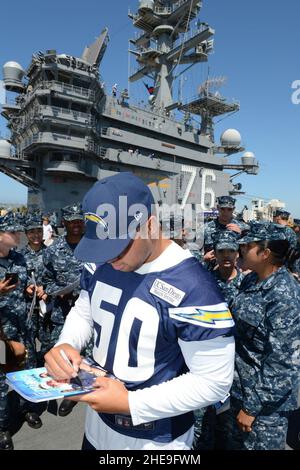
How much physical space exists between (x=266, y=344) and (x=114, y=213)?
1.54 metres

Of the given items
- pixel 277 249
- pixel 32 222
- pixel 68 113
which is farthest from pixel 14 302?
pixel 68 113

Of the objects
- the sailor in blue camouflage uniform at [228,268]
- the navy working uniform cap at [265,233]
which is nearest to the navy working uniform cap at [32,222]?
the sailor in blue camouflage uniform at [228,268]

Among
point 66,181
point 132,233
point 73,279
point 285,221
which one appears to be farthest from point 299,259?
point 66,181

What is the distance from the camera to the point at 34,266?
15.0 feet

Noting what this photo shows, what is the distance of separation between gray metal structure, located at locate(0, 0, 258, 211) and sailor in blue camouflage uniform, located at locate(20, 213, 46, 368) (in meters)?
14.9

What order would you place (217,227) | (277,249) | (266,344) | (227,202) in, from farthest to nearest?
(217,227) → (227,202) → (277,249) → (266,344)

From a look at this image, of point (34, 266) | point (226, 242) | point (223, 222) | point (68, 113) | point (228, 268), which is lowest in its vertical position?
point (34, 266)

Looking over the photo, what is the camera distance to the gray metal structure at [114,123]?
2369 centimetres

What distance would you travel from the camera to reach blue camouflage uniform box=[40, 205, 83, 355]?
4145 millimetres

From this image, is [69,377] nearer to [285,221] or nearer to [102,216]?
[102,216]

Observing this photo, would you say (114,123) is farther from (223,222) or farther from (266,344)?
(266,344)

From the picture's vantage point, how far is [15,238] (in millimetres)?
3309

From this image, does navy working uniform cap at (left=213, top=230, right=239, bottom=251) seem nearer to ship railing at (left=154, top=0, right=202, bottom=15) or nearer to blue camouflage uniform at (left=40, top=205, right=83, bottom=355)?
blue camouflage uniform at (left=40, top=205, right=83, bottom=355)

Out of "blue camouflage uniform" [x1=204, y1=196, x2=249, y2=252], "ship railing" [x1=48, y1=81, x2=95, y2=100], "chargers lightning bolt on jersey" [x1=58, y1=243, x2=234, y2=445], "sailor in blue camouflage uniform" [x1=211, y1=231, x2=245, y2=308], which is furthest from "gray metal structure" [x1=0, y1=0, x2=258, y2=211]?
"chargers lightning bolt on jersey" [x1=58, y1=243, x2=234, y2=445]
